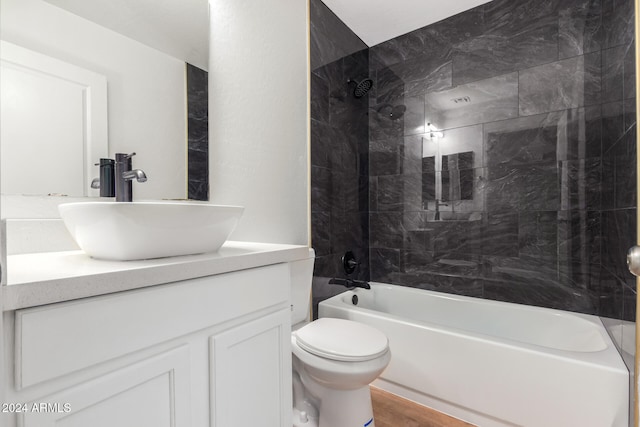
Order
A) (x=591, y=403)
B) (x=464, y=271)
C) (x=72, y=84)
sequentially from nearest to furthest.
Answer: (x=72, y=84) → (x=591, y=403) → (x=464, y=271)

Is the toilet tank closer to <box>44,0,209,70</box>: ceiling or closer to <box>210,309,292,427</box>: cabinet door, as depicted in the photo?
<box>210,309,292,427</box>: cabinet door

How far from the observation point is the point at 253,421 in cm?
100

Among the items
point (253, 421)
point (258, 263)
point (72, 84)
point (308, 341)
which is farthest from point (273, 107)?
point (253, 421)

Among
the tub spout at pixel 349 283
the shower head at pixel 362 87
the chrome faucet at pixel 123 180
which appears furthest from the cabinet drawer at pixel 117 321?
the shower head at pixel 362 87

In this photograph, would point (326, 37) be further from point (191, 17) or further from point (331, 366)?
point (331, 366)

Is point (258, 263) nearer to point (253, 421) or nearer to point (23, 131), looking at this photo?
point (253, 421)

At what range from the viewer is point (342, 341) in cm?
140

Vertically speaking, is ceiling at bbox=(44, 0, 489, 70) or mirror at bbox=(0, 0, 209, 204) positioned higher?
ceiling at bbox=(44, 0, 489, 70)

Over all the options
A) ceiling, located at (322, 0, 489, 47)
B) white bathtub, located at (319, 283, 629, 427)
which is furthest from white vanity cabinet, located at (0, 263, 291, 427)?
ceiling, located at (322, 0, 489, 47)

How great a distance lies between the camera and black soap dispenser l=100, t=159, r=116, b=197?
1181 millimetres

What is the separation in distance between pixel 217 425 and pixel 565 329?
75.9 inches

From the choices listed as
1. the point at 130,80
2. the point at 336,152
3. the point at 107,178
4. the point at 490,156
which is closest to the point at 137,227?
Result: the point at 107,178

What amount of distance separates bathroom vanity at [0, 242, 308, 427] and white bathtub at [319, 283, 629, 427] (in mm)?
874

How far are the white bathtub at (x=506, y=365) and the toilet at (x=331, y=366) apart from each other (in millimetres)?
391
